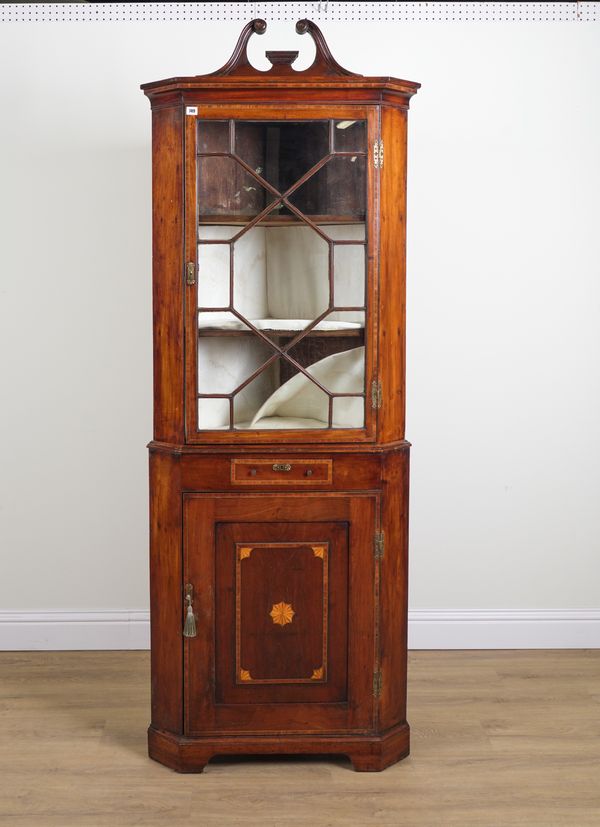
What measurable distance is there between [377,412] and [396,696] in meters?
0.87

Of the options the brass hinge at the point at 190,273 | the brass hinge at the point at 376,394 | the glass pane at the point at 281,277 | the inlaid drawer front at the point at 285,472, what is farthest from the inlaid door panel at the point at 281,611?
the brass hinge at the point at 190,273

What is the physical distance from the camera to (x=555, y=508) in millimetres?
3836

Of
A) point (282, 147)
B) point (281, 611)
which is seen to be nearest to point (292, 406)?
point (281, 611)

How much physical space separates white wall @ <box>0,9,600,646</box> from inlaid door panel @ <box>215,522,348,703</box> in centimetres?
103

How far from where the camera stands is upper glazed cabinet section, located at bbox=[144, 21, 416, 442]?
269cm

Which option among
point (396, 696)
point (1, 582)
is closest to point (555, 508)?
point (396, 696)

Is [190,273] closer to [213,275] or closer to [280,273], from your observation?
[213,275]

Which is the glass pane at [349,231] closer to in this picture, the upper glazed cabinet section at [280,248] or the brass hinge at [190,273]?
the upper glazed cabinet section at [280,248]

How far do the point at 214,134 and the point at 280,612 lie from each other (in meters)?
1.38

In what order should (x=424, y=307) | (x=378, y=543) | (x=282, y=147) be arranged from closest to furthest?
(x=282, y=147), (x=378, y=543), (x=424, y=307)

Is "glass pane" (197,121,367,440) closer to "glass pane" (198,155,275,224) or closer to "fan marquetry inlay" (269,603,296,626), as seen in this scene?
"glass pane" (198,155,275,224)

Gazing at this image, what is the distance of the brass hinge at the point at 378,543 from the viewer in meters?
2.83

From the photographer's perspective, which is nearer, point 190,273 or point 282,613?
point 190,273

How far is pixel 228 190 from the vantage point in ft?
8.91
